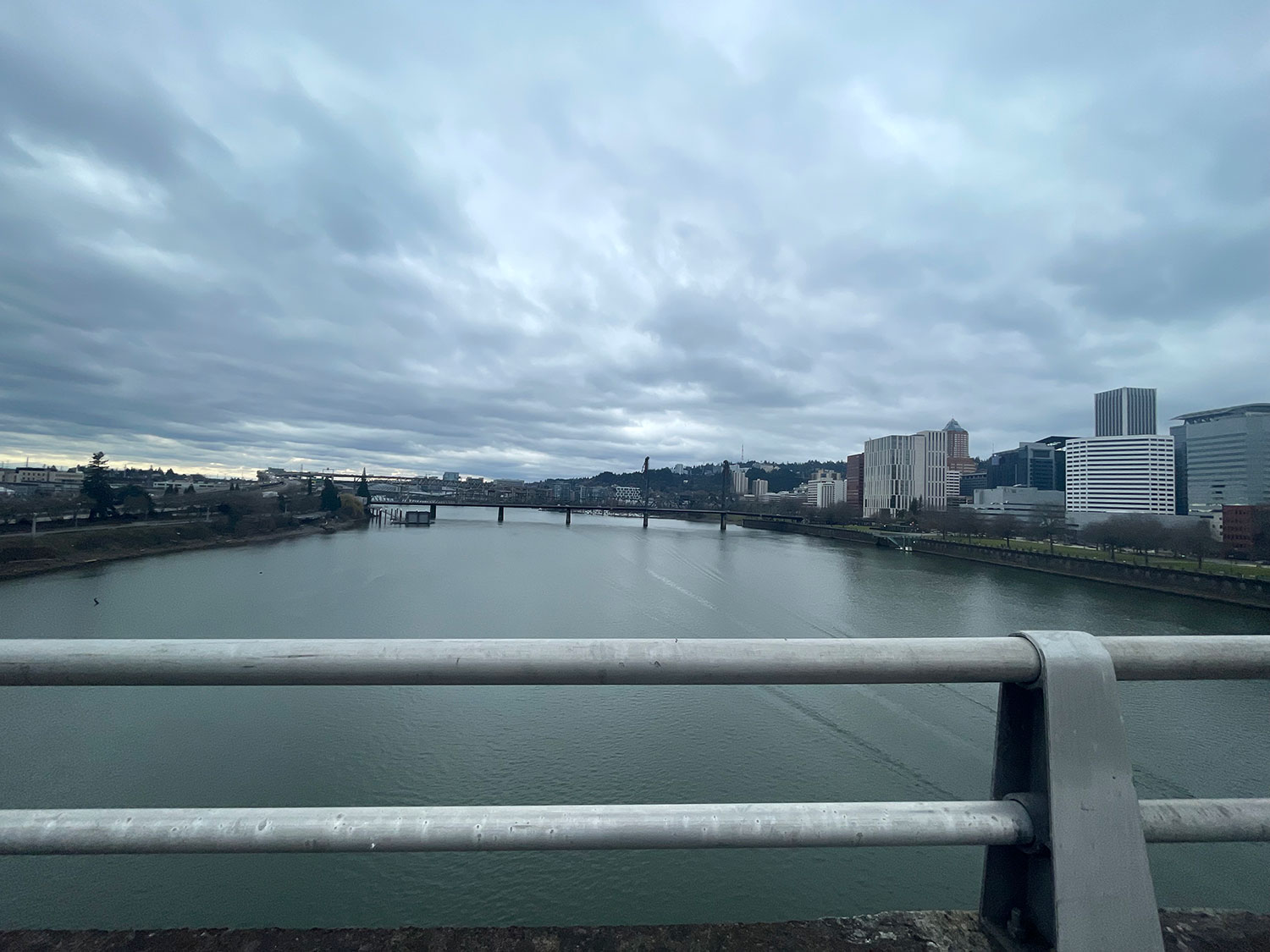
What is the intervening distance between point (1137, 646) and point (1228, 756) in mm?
8486

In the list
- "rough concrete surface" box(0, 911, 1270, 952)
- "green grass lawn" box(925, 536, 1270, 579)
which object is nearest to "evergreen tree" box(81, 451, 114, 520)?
"rough concrete surface" box(0, 911, 1270, 952)

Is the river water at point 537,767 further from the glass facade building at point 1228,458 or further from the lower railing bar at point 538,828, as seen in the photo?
the glass facade building at point 1228,458

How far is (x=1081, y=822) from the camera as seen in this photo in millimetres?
729

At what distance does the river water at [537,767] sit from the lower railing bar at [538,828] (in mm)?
2723

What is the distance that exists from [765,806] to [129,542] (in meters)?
31.4

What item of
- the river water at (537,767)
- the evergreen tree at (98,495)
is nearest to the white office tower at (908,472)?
the river water at (537,767)

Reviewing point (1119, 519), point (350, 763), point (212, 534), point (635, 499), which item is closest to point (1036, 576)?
point (1119, 519)

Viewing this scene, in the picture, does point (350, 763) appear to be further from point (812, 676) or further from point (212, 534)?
point (212, 534)

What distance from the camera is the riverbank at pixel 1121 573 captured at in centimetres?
1688

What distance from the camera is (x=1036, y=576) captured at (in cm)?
2344

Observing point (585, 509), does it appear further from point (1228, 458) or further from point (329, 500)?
point (1228, 458)

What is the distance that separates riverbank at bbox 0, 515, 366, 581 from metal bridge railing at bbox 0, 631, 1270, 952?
2427 cm

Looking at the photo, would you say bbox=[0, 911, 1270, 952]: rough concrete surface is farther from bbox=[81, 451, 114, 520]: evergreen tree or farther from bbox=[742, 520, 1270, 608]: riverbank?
bbox=[81, 451, 114, 520]: evergreen tree

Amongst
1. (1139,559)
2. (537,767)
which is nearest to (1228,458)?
(1139,559)
